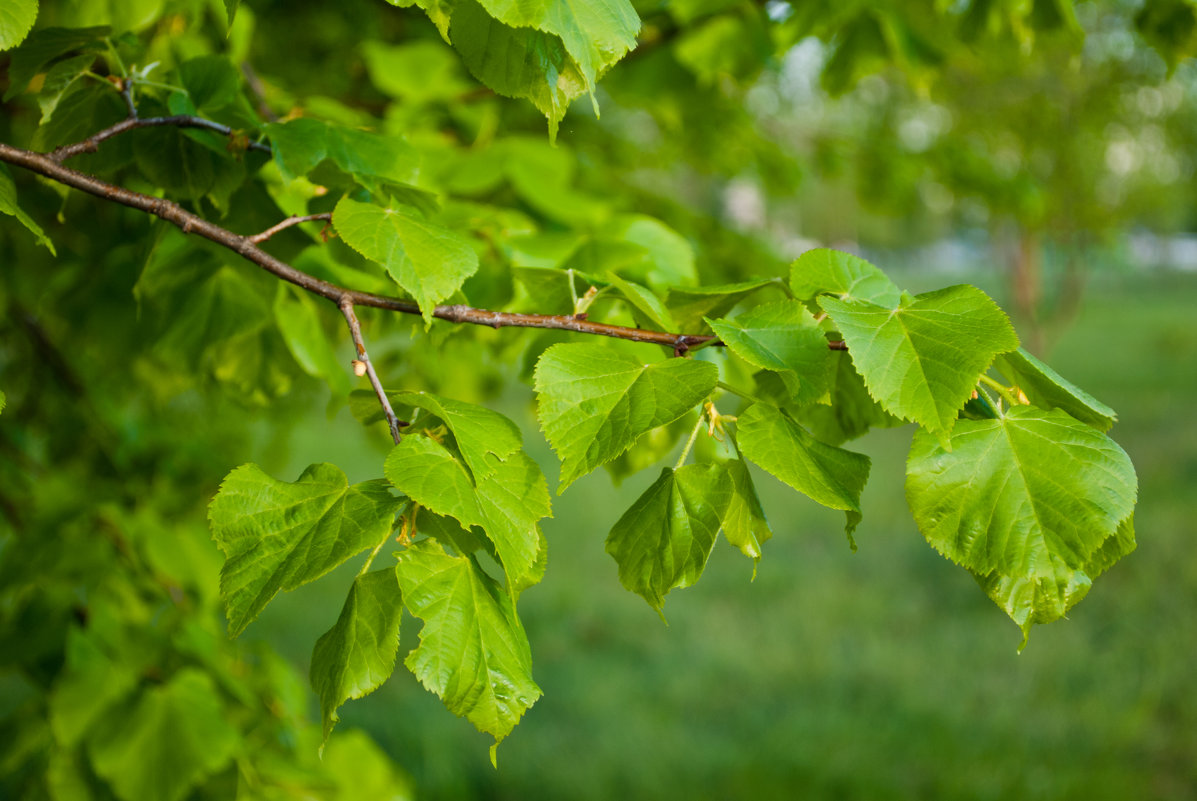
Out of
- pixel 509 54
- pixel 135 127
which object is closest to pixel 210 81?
pixel 135 127

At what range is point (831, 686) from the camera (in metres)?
4.97

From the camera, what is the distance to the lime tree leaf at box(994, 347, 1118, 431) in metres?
0.84

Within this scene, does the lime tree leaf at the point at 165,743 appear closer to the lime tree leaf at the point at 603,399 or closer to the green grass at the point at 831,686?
the lime tree leaf at the point at 603,399

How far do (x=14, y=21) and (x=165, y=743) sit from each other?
45.8 inches

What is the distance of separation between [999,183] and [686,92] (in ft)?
4.90

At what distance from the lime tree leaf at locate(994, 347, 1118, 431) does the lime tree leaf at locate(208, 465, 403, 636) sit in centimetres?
58

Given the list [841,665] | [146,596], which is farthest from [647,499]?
[841,665]

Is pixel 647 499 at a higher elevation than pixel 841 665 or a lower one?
higher

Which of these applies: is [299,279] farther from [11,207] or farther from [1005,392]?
[1005,392]

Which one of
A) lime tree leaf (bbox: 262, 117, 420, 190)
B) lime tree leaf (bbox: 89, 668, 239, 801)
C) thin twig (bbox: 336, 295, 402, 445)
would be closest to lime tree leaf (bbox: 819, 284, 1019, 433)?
thin twig (bbox: 336, 295, 402, 445)

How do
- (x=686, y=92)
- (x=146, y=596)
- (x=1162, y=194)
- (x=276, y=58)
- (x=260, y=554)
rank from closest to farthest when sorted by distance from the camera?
1. (x=260, y=554)
2. (x=146, y=596)
3. (x=686, y=92)
4. (x=276, y=58)
5. (x=1162, y=194)

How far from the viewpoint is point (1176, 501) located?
7301 mm

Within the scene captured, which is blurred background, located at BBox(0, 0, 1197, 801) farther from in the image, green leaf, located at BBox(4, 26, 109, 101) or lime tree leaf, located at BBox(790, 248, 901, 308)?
green leaf, located at BBox(4, 26, 109, 101)

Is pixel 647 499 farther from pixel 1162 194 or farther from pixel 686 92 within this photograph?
pixel 1162 194
